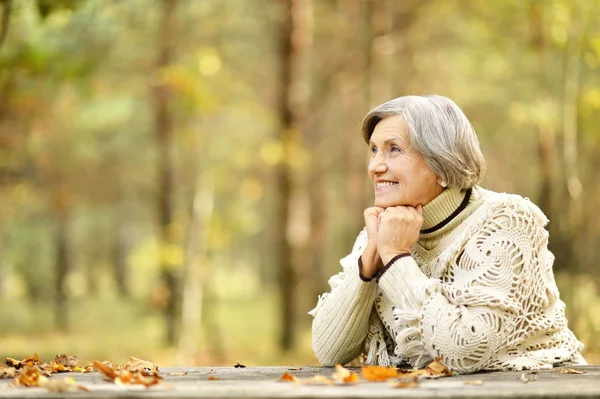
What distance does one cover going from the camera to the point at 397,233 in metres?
3.63

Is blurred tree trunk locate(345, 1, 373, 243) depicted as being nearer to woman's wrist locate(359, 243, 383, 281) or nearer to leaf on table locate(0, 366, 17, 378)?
woman's wrist locate(359, 243, 383, 281)

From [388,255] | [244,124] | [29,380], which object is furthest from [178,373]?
[244,124]

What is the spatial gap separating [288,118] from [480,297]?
31.5 feet

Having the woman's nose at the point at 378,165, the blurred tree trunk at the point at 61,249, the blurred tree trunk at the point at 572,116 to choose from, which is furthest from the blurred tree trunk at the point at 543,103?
the blurred tree trunk at the point at 61,249

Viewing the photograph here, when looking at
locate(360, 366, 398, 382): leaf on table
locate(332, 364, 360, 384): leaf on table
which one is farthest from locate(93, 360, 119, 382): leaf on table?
locate(360, 366, 398, 382): leaf on table

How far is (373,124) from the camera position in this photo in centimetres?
396

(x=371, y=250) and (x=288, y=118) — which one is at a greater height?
(x=288, y=118)

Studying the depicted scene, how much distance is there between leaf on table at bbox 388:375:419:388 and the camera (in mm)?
2914

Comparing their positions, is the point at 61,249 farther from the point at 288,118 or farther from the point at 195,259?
the point at 288,118

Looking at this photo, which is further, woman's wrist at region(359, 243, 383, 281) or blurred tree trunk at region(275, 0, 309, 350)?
blurred tree trunk at region(275, 0, 309, 350)

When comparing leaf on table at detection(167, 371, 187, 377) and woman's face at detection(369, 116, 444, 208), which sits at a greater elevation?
woman's face at detection(369, 116, 444, 208)

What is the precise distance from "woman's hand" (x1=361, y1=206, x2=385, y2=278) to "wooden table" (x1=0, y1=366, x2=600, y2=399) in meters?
0.65

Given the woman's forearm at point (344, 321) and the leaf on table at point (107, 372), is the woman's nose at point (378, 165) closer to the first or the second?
the woman's forearm at point (344, 321)

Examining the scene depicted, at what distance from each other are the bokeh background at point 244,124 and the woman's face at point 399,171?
423 cm
